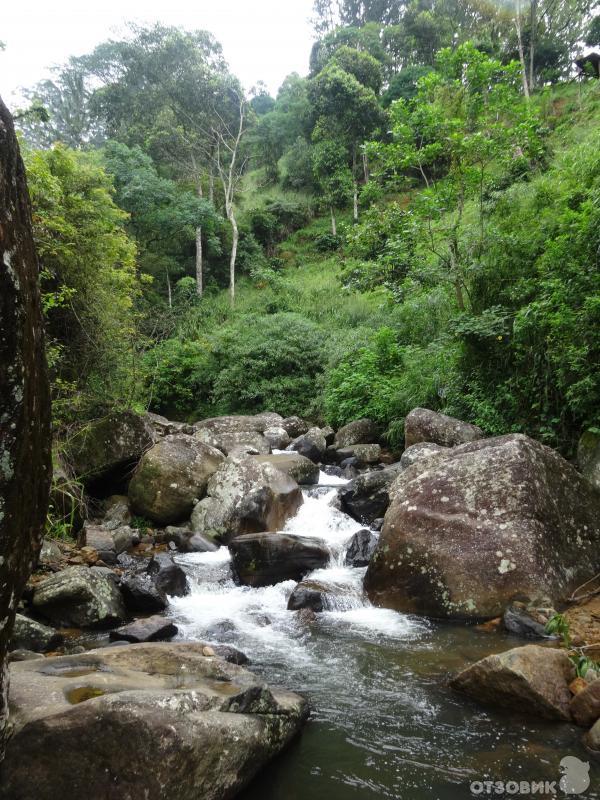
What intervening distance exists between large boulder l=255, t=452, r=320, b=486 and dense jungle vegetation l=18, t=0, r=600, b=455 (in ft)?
10.4

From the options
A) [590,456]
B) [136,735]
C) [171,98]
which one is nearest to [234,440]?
[590,456]

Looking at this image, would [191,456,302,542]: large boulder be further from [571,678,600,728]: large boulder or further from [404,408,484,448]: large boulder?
[571,678,600,728]: large boulder

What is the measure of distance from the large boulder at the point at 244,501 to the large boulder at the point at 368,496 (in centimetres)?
95

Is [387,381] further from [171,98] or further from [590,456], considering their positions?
[171,98]

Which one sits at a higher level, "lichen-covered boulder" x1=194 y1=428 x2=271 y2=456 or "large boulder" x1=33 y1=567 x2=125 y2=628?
"lichen-covered boulder" x1=194 y1=428 x2=271 y2=456

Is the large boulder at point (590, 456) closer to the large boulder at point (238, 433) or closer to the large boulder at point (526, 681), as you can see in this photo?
the large boulder at point (526, 681)

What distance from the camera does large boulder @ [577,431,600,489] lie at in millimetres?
6988

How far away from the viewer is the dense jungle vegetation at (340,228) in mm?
9266

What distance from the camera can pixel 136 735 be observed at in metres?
2.75

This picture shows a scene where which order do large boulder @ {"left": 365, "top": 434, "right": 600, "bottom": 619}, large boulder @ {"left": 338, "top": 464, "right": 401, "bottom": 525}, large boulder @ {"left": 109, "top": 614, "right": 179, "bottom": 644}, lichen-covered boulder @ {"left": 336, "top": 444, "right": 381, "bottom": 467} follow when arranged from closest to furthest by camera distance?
large boulder @ {"left": 109, "top": 614, "right": 179, "bottom": 644}, large boulder @ {"left": 365, "top": 434, "right": 600, "bottom": 619}, large boulder @ {"left": 338, "top": 464, "right": 401, "bottom": 525}, lichen-covered boulder @ {"left": 336, "top": 444, "right": 381, "bottom": 467}

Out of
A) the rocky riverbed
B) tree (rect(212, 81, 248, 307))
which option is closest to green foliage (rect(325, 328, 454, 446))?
the rocky riverbed

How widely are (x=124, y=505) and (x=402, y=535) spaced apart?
5.73 m

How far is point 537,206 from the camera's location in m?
10.5

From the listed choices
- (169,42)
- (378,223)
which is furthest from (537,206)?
(169,42)
